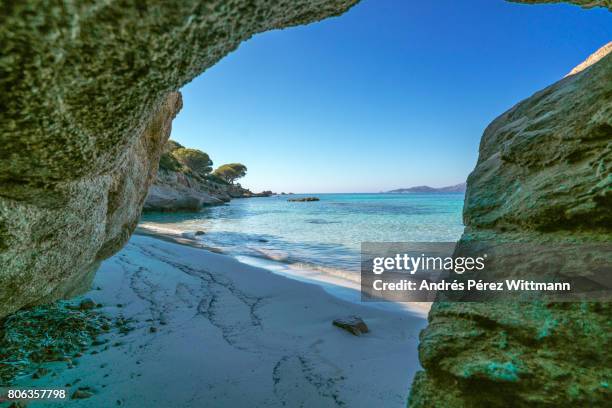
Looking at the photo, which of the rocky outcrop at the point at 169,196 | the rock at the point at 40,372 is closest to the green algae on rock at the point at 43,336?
the rock at the point at 40,372

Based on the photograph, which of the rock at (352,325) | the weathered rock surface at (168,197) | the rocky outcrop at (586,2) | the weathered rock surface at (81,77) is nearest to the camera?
the weathered rock surface at (81,77)

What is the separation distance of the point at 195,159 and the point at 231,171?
79.7ft

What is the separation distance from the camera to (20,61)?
1.06 metres

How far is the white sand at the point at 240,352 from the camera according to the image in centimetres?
306

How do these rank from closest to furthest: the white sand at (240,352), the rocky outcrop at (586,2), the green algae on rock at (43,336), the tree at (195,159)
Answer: the rocky outcrop at (586,2) → the white sand at (240,352) → the green algae on rock at (43,336) → the tree at (195,159)

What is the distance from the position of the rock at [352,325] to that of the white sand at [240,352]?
0.10 m

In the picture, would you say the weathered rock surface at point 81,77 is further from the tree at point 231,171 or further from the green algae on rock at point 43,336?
the tree at point 231,171

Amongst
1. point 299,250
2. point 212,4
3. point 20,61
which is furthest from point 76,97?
point 299,250

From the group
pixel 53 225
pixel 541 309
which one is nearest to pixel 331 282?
pixel 541 309

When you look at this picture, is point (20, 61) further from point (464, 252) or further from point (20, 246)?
point (464, 252)

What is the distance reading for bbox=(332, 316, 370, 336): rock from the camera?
15.1 feet

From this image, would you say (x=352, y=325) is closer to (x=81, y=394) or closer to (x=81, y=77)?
(x=81, y=394)

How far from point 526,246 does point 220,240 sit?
15.3 m

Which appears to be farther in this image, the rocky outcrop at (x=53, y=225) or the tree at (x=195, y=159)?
the tree at (x=195, y=159)
